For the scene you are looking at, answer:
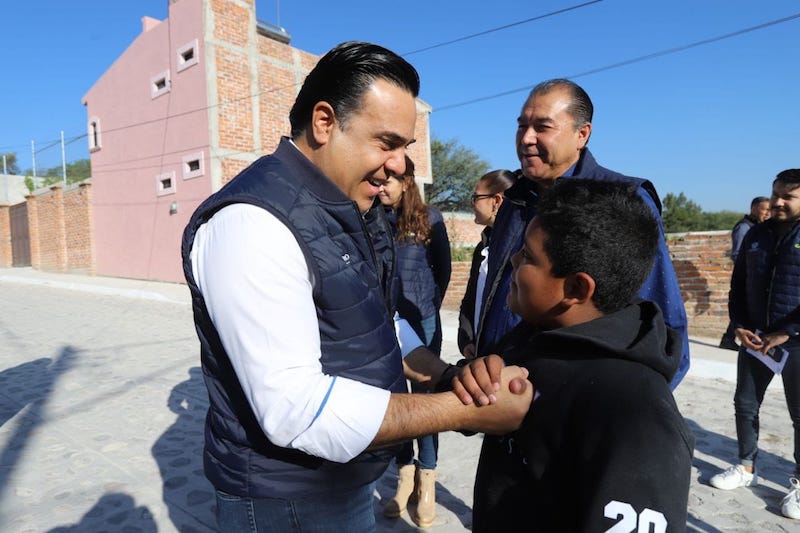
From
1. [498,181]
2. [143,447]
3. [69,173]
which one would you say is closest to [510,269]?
[498,181]

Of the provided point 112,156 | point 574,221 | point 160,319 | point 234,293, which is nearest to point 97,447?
point 234,293

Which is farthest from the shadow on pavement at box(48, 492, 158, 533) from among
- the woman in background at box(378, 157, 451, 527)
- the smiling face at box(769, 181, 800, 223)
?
the smiling face at box(769, 181, 800, 223)

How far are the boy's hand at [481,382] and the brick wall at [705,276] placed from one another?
7403mm

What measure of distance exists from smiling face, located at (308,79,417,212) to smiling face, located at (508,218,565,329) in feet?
1.26

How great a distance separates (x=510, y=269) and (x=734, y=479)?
2.51 m

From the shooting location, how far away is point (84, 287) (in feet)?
51.6

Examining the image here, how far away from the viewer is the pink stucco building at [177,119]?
1537 cm

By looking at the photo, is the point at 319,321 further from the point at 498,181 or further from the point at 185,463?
the point at 185,463

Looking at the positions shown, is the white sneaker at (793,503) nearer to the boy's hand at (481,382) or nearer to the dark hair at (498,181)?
the dark hair at (498,181)

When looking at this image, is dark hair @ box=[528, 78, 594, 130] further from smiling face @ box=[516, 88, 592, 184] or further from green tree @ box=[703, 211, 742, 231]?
green tree @ box=[703, 211, 742, 231]

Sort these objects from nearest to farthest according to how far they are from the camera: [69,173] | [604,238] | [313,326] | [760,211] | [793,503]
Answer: [313,326] → [604,238] → [793,503] → [760,211] → [69,173]

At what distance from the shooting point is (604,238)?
117 centimetres

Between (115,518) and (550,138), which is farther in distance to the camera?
(115,518)

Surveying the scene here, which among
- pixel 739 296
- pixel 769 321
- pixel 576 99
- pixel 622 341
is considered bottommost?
pixel 769 321
